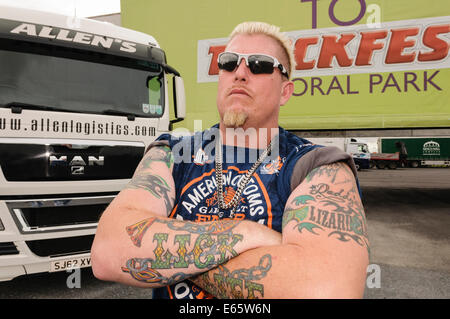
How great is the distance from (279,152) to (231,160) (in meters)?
0.24

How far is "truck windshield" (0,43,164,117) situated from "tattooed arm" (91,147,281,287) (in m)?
2.66

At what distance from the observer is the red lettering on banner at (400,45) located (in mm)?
6375

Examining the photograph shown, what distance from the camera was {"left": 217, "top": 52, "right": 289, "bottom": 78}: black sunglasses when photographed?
1.51 meters

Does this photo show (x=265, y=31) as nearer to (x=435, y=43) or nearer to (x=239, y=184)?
(x=239, y=184)

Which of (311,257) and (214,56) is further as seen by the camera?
(214,56)

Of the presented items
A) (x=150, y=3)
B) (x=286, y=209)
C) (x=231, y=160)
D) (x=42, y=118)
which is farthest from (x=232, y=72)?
(x=150, y=3)

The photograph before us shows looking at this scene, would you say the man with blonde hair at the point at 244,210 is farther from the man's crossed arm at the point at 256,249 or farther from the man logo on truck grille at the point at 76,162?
the man logo on truck grille at the point at 76,162

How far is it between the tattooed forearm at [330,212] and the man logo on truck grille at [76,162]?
2731 mm

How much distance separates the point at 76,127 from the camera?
3357mm

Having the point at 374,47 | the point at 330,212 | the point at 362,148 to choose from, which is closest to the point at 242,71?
the point at 330,212

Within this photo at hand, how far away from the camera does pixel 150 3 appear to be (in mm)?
7777

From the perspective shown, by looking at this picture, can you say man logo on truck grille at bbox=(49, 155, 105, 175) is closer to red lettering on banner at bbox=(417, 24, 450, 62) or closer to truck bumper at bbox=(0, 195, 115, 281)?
truck bumper at bbox=(0, 195, 115, 281)

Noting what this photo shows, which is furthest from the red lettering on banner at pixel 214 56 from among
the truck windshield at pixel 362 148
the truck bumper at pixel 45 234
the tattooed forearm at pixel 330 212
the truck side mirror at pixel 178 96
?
the truck windshield at pixel 362 148

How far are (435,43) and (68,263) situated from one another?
298 inches
